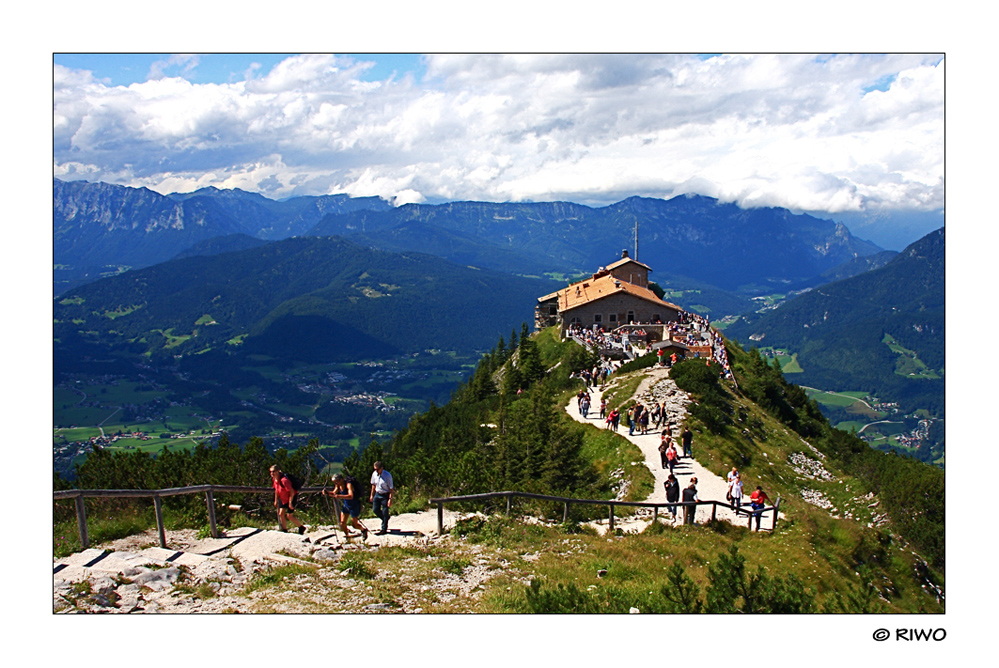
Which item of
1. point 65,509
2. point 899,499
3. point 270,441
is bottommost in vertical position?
point 270,441

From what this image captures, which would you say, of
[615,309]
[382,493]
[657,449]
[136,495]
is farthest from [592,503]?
[615,309]

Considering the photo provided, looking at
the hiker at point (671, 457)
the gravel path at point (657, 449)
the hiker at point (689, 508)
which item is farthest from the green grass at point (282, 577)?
the hiker at point (671, 457)

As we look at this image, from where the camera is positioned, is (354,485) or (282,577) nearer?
(282,577)

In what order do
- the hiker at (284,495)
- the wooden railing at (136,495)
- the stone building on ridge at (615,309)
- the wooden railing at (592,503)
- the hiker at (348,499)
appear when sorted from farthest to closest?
the stone building on ridge at (615,309) → the wooden railing at (592,503) → the hiker at (284,495) → the hiker at (348,499) → the wooden railing at (136,495)

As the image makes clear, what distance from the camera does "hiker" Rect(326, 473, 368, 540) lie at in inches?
586

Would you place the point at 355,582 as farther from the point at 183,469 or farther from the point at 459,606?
the point at 183,469

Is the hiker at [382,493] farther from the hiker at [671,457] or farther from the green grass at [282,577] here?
the hiker at [671,457]

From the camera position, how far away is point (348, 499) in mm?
15047

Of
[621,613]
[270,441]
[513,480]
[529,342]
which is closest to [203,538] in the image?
[621,613]

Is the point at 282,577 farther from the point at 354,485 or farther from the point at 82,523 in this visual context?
the point at 82,523

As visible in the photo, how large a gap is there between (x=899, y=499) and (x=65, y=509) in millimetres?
26196

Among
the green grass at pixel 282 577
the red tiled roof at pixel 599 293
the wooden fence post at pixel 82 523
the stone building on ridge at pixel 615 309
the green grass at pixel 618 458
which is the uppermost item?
the red tiled roof at pixel 599 293

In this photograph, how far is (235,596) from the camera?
11.8m

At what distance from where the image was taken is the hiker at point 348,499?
1488 centimetres
